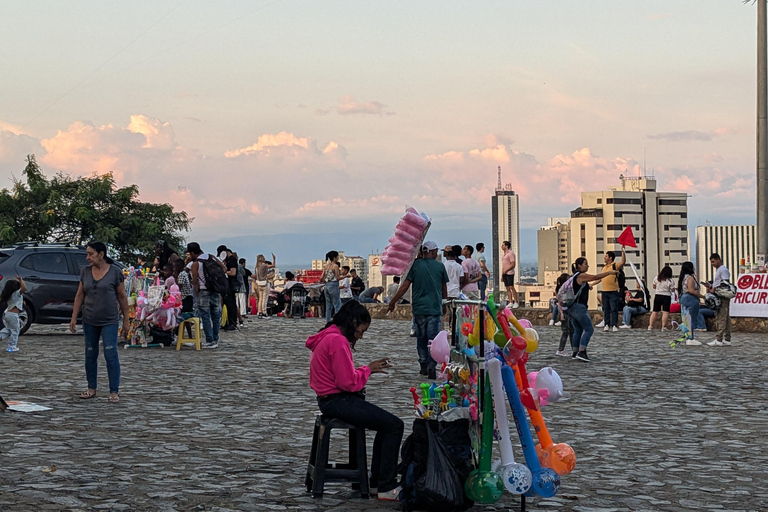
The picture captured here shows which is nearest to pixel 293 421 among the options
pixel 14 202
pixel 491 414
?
pixel 491 414

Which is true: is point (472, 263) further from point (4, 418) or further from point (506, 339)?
point (506, 339)

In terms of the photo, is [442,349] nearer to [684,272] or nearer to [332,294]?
[684,272]

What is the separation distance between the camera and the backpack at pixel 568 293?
17.3 meters

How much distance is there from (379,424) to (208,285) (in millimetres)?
12610

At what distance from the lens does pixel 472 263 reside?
952 inches

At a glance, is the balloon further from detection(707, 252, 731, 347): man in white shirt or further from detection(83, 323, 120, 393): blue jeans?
detection(707, 252, 731, 347): man in white shirt

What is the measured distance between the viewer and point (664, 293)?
2562 centimetres

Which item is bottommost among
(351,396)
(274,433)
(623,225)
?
(274,433)

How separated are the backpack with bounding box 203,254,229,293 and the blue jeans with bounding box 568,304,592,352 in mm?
6483

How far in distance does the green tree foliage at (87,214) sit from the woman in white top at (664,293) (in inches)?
1084

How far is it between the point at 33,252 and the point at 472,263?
393 inches

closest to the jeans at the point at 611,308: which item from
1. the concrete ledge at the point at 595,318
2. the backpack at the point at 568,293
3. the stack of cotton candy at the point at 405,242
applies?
the concrete ledge at the point at 595,318

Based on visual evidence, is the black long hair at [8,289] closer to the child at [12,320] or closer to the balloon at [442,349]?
the child at [12,320]

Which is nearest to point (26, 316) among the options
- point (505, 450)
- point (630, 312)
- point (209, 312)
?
point (209, 312)
